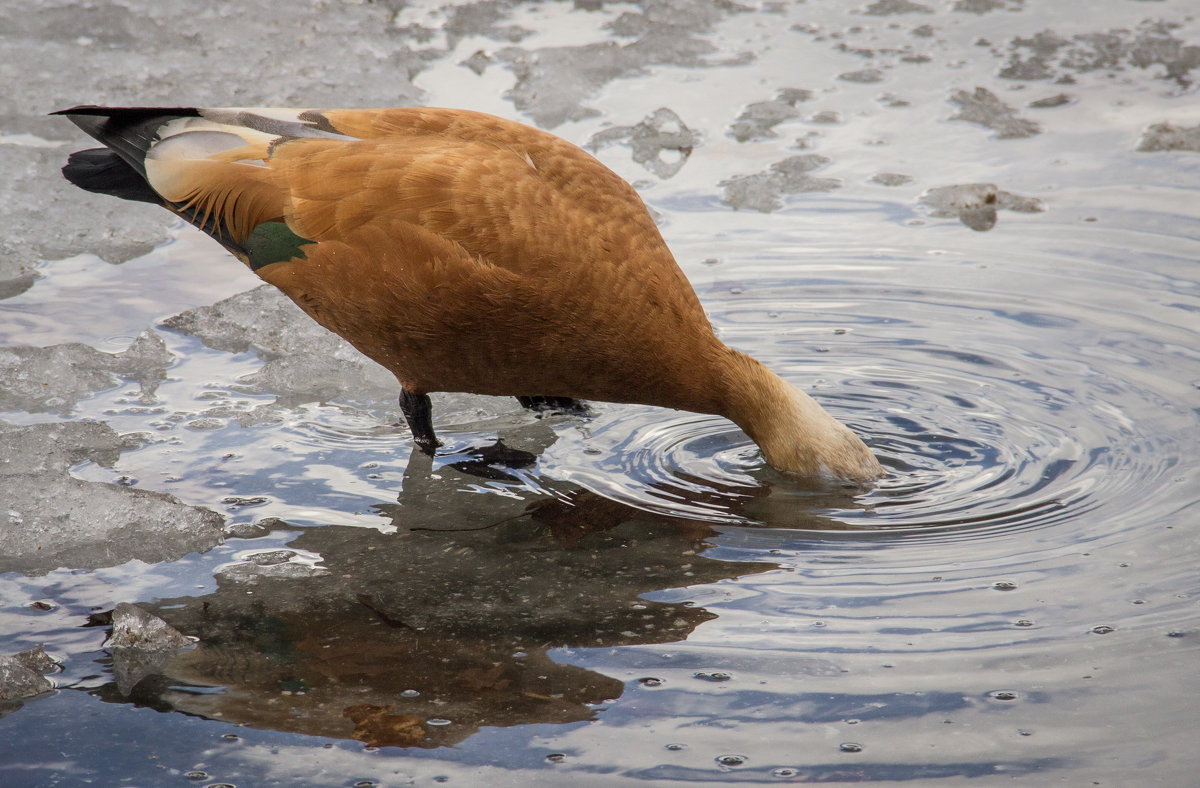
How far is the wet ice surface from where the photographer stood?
9.53ft

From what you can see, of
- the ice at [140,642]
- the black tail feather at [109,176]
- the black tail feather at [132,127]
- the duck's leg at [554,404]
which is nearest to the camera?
the ice at [140,642]

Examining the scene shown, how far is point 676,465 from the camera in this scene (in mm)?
4336

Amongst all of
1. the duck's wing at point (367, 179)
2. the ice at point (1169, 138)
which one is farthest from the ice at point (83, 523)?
the ice at point (1169, 138)

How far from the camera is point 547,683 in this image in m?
3.06

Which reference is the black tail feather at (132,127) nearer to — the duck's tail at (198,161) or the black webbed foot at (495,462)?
the duck's tail at (198,161)

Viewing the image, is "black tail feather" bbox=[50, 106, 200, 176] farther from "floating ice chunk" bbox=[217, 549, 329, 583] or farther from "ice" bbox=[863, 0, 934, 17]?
"ice" bbox=[863, 0, 934, 17]

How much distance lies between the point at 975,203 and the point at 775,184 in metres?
1.03

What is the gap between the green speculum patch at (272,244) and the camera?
4.00 m

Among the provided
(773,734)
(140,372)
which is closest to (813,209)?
(140,372)

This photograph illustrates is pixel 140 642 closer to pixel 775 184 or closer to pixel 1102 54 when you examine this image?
pixel 775 184

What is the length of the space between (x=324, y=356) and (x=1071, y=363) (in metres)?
3.12

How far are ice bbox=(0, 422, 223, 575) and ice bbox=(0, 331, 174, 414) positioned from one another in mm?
525

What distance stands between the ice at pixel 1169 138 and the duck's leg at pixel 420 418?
437 centimetres

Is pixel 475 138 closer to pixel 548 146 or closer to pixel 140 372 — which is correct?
pixel 548 146
